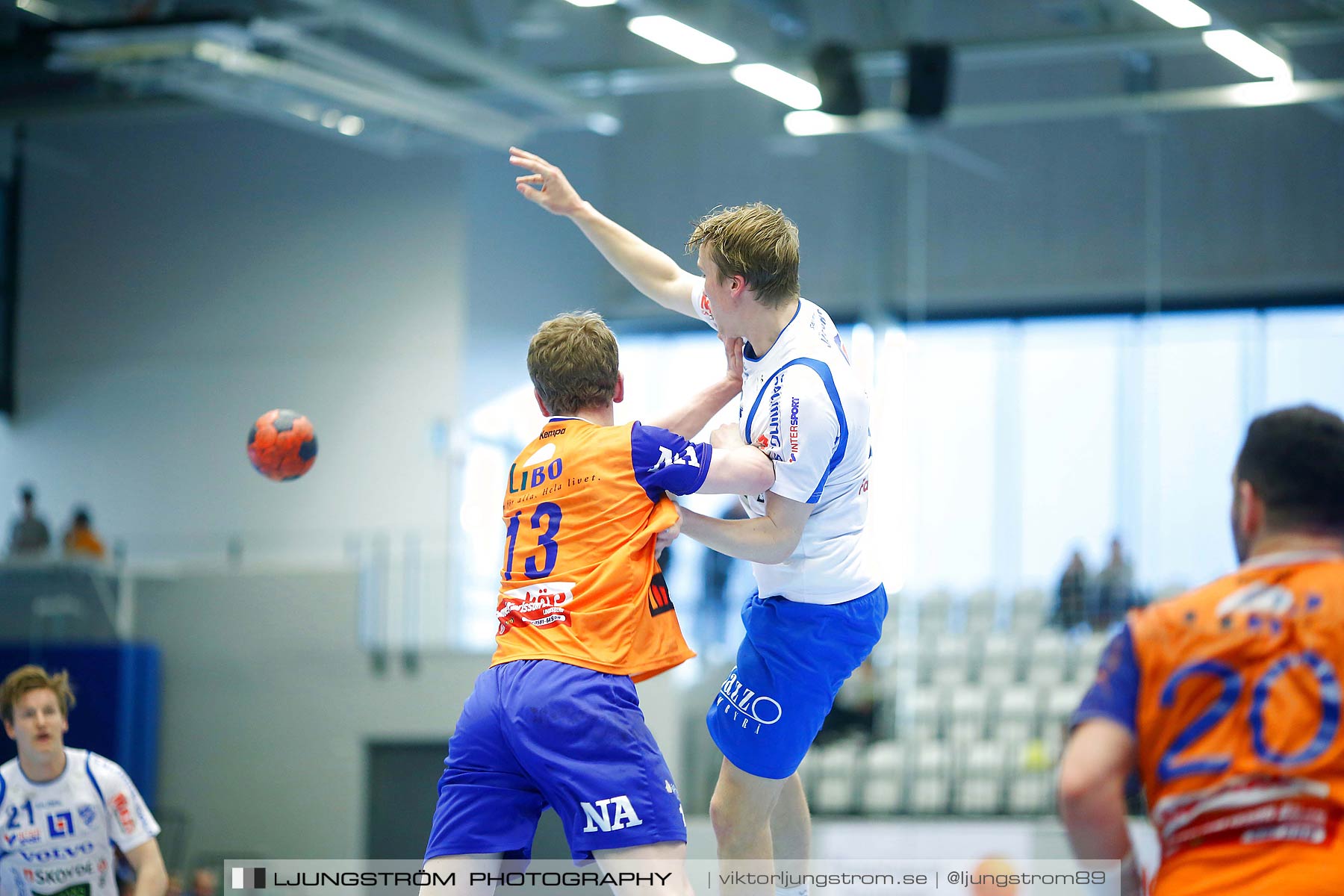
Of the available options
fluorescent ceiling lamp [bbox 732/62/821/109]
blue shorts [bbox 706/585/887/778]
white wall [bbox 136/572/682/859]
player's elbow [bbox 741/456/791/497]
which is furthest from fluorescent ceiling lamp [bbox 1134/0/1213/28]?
player's elbow [bbox 741/456/791/497]

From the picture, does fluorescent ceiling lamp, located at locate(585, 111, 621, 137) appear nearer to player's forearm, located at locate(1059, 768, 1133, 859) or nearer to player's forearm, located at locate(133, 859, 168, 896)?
player's forearm, located at locate(133, 859, 168, 896)

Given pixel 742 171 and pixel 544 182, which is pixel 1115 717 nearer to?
pixel 544 182

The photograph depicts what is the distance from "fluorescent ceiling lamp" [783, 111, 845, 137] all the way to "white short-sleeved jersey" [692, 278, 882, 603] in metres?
13.6

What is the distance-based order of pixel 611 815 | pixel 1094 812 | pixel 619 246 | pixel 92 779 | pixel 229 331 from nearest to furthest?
pixel 1094 812, pixel 611 815, pixel 619 246, pixel 92 779, pixel 229 331

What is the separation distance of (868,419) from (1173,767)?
1975mm

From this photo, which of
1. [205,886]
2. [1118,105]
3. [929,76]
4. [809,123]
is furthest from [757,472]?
[1118,105]

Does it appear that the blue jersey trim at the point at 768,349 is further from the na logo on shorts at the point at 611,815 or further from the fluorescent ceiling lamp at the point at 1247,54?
the fluorescent ceiling lamp at the point at 1247,54

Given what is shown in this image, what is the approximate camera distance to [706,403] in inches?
199

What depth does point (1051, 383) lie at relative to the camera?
827 inches

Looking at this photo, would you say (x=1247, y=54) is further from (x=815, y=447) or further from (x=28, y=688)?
(x=28, y=688)

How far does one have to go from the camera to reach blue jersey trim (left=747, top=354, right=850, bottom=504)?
180 inches

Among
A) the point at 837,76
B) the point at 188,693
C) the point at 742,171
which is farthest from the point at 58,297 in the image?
the point at 837,76

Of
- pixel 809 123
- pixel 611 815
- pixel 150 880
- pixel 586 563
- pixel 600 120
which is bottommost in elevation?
pixel 150 880

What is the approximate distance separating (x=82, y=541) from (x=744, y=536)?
1586 cm
